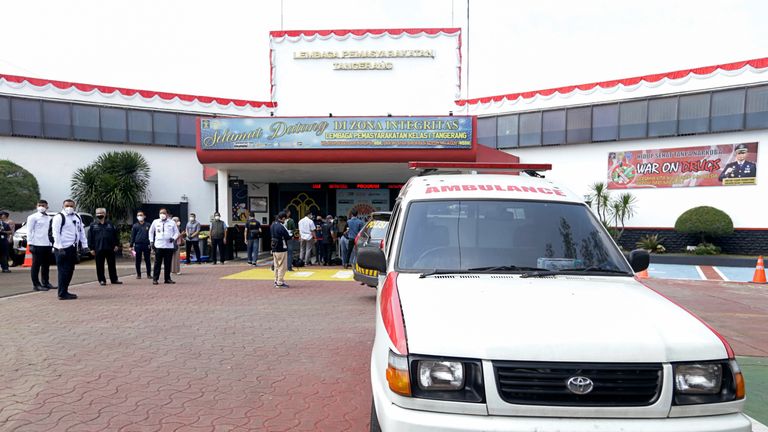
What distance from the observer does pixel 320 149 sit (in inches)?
639

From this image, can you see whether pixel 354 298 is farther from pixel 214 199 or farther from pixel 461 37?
pixel 461 37

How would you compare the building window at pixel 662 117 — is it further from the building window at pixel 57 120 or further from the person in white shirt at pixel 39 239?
the building window at pixel 57 120

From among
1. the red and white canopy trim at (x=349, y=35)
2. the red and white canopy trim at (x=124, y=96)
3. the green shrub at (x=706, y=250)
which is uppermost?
the red and white canopy trim at (x=349, y=35)

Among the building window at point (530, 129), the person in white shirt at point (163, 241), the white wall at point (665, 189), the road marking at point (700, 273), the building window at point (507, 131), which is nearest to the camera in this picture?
the person in white shirt at point (163, 241)

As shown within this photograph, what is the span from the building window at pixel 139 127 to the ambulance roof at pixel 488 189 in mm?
20912

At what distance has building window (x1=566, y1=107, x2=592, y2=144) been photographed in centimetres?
2112

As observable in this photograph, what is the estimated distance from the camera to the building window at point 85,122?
2111cm

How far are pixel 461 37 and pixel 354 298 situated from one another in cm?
1833

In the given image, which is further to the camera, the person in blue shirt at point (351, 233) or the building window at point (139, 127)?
the building window at point (139, 127)

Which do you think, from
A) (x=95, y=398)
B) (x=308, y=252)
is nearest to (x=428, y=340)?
(x=95, y=398)

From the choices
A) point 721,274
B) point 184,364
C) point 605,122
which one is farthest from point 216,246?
point 605,122

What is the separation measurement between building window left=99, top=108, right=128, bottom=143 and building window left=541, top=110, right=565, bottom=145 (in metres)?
19.1

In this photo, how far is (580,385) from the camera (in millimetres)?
2350

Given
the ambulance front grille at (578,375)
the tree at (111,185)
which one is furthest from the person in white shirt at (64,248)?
the tree at (111,185)
